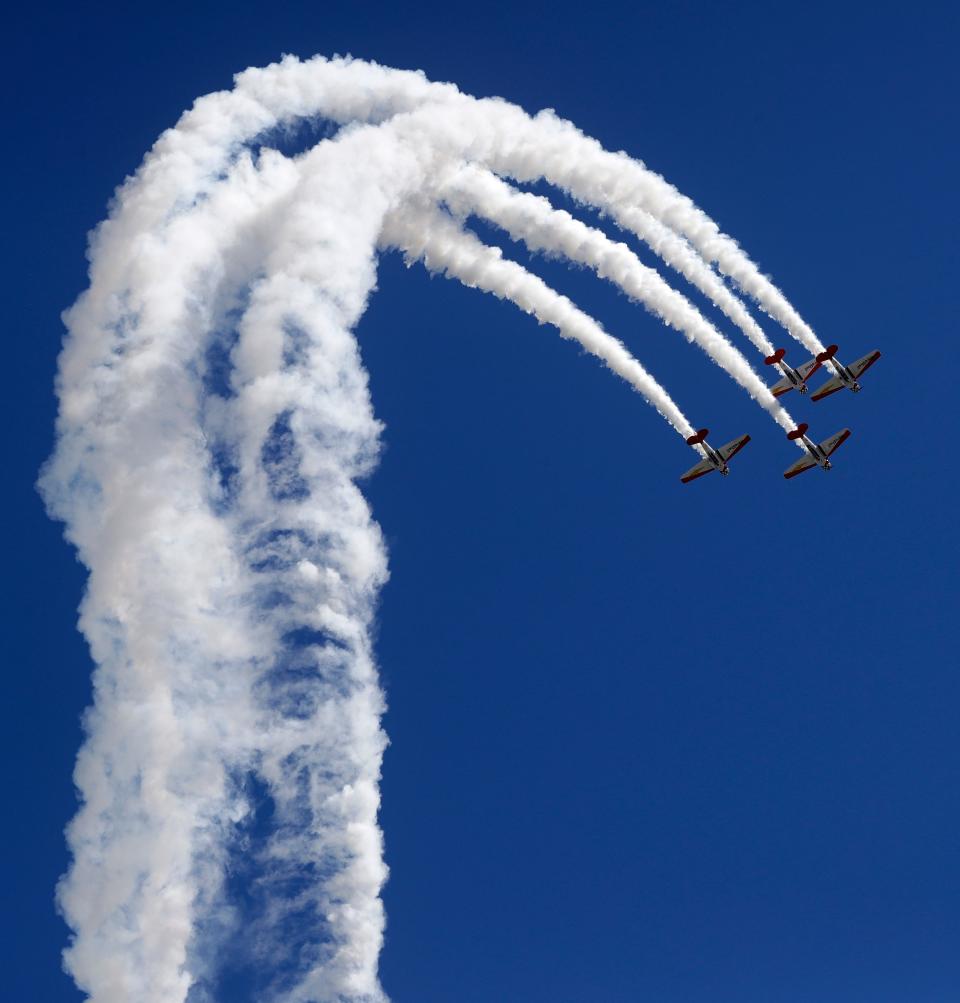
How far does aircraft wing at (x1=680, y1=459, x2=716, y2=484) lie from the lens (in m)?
62.9

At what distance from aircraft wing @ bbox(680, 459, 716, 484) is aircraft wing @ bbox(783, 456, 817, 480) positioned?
5881 millimetres

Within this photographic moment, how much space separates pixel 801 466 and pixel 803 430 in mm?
2103

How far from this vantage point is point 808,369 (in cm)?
6469

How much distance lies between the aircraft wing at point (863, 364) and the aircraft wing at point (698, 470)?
8.08 meters

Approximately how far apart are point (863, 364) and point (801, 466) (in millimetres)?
5231

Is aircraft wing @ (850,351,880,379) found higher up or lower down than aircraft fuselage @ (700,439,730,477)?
higher up

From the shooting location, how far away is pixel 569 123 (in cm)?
5388

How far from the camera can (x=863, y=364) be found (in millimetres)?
65250

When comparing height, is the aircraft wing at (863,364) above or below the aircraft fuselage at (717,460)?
above

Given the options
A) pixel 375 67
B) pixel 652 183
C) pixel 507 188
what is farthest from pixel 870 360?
pixel 375 67

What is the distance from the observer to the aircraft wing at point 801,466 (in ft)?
219

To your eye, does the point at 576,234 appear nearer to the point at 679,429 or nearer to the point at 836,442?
the point at 679,429

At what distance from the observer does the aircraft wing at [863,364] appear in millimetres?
65312

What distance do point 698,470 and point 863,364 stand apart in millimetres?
8919
